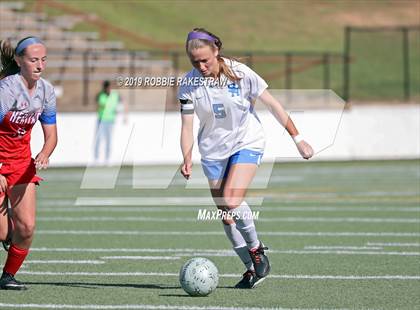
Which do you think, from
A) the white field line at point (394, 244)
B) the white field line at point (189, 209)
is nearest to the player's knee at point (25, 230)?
the white field line at point (394, 244)

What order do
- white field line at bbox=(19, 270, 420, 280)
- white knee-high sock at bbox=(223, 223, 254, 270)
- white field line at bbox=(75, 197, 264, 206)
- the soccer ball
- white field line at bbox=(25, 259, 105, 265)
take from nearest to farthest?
the soccer ball → white knee-high sock at bbox=(223, 223, 254, 270) → white field line at bbox=(19, 270, 420, 280) → white field line at bbox=(25, 259, 105, 265) → white field line at bbox=(75, 197, 264, 206)

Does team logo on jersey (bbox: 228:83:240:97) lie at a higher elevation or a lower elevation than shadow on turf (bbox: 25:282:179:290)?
higher

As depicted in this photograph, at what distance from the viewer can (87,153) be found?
73.7ft

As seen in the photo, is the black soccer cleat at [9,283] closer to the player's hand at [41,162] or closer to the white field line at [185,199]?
the player's hand at [41,162]

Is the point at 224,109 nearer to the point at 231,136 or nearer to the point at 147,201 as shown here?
the point at 231,136

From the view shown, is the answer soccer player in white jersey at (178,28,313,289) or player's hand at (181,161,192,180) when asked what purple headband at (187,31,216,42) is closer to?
soccer player in white jersey at (178,28,313,289)

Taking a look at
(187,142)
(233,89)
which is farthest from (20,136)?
(233,89)

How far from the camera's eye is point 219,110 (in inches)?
314

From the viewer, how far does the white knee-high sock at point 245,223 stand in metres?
7.96

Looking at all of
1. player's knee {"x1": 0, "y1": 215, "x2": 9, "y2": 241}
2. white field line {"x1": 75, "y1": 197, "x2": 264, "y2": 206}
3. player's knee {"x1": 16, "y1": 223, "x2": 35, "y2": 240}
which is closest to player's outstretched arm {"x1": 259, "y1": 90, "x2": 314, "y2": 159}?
→ player's knee {"x1": 16, "y1": 223, "x2": 35, "y2": 240}

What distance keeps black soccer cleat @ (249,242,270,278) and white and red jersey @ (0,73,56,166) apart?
5.91 feet

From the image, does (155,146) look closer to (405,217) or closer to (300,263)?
(405,217)

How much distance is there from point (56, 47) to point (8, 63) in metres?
22.2

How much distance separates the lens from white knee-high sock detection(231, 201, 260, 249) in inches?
314
